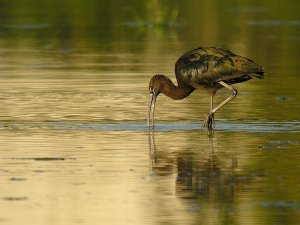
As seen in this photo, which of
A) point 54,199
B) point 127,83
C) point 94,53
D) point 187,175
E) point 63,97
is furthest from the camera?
point 94,53

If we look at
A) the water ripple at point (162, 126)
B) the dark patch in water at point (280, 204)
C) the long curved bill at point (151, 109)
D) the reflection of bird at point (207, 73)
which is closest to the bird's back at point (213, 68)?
the reflection of bird at point (207, 73)

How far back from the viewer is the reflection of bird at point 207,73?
1738 cm

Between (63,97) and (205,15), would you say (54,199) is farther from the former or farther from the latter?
(205,15)

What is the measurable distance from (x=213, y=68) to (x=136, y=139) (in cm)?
186

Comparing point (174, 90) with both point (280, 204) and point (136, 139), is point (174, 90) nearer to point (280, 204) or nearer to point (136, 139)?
point (136, 139)

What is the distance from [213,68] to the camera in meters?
17.5

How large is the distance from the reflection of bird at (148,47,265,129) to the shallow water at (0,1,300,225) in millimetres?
408

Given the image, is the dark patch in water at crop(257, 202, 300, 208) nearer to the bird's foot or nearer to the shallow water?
the shallow water

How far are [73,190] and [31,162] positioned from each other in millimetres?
1743

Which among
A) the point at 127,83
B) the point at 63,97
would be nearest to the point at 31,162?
the point at 63,97

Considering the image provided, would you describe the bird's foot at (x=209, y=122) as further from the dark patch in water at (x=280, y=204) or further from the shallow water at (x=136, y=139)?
the dark patch in water at (x=280, y=204)

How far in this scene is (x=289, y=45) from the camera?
29844mm

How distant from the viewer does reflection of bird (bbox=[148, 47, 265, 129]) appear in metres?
17.4

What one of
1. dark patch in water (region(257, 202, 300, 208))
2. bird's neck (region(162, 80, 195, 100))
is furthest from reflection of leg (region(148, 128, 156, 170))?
dark patch in water (region(257, 202, 300, 208))
